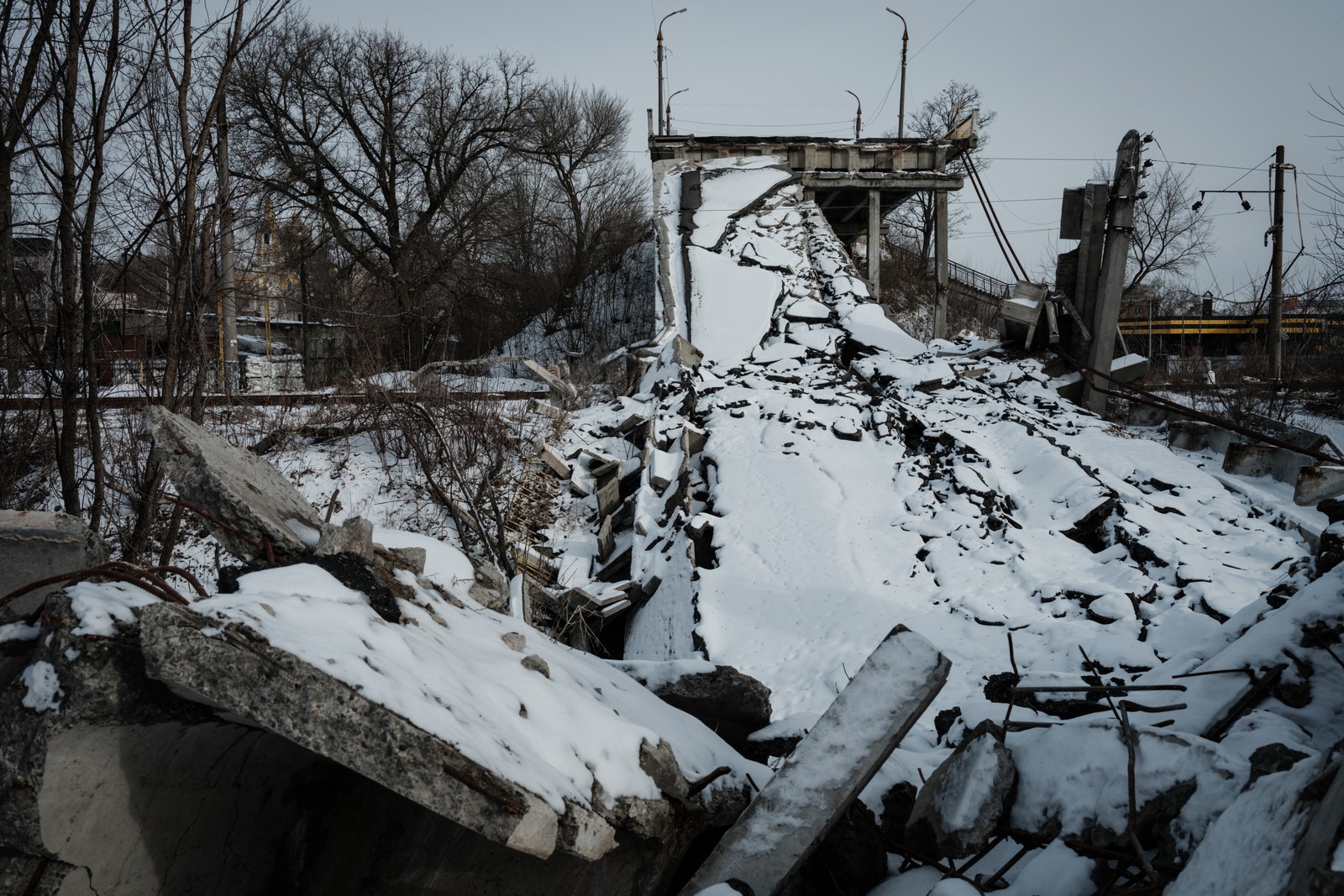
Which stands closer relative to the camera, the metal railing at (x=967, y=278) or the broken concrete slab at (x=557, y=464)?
the broken concrete slab at (x=557, y=464)

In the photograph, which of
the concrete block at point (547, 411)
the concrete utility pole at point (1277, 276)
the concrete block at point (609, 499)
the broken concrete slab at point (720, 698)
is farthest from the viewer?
the concrete utility pole at point (1277, 276)

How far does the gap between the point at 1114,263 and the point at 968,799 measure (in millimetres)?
8002

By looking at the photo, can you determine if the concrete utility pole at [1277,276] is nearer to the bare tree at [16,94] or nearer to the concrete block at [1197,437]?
the concrete block at [1197,437]

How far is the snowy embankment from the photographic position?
272 cm

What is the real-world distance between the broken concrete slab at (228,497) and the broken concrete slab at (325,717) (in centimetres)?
95

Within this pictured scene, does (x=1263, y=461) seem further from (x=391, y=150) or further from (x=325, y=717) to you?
(x=391, y=150)

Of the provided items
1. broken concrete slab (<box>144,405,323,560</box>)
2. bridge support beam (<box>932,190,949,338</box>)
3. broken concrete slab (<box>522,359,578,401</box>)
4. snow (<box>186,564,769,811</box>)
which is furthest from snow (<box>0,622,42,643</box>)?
bridge support beam (<box>932,190,949,338</box>)

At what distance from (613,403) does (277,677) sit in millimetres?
8859

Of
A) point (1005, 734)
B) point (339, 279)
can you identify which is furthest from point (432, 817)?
point (339, 279)

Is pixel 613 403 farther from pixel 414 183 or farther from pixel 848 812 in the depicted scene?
pixel 414 183

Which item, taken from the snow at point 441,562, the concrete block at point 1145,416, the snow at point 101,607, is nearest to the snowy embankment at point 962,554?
the concrete block at point 1145,416

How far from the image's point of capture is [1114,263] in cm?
886

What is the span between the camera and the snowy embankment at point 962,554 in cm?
272

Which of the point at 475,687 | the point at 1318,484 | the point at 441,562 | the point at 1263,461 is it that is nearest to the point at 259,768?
the point at 475,687
